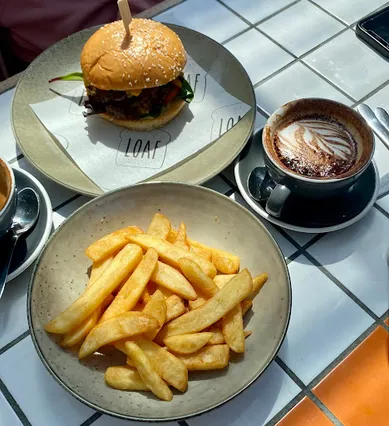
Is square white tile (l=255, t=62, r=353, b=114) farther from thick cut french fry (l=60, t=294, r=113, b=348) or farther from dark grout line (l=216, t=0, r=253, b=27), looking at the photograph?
thick cut french fry (l=60, t=294, r=113, b=348)

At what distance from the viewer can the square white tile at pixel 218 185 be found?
1.31 metres

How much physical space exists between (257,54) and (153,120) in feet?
1.57

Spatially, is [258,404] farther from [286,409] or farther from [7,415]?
[7,415]

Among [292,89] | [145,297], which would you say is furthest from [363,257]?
[292,89]

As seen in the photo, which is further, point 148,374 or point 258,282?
point 258,282

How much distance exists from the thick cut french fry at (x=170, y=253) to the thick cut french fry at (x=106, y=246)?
0.9 inches

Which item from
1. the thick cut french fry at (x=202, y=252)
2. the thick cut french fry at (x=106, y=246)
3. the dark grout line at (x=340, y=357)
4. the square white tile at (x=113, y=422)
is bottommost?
the square white tile at (x=113, y=422)

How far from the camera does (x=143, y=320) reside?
34.4 inches

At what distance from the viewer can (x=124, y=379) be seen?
895 millimetres

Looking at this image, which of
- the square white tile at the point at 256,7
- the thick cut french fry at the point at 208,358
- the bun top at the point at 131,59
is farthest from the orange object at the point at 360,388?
the square white tile at the point at 256,7

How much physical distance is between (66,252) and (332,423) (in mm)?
646

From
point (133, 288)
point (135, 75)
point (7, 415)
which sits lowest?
point (7, 415)

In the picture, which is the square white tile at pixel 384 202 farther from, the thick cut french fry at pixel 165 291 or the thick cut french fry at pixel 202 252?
the thick cut french fry at pixel 165 291

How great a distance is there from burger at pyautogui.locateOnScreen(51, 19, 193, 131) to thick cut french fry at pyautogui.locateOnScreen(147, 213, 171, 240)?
474 millimetres
